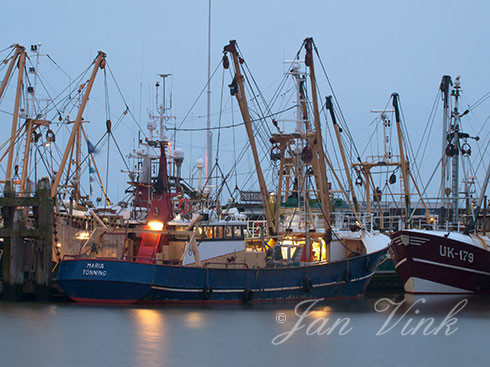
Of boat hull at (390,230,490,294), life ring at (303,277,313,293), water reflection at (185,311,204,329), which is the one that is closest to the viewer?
water reflection at (185,311,204,329)

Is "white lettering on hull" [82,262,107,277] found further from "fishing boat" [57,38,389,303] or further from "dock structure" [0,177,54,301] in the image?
"dock structure" [0,177,54,301]

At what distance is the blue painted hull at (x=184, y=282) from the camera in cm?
2472

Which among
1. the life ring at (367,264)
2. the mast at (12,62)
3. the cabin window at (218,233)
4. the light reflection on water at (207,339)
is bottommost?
the light reflection on water at (207,339)

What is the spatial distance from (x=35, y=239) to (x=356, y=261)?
13195 millimetres

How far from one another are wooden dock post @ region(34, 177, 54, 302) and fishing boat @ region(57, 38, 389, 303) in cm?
79

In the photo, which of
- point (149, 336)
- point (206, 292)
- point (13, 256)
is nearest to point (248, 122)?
point (206, 292)

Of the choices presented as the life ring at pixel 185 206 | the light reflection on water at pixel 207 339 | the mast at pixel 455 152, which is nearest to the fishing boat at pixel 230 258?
the light reflection on water at pixel 207 339

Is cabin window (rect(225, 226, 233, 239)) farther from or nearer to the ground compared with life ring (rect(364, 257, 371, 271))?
farther from the ground

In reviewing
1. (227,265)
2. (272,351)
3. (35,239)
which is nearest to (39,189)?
(35,239)

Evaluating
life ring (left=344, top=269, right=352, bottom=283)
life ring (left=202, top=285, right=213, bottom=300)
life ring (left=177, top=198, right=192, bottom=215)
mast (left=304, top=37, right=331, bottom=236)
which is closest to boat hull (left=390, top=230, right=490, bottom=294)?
life ring (left=344, top=269, right=352, bottom=283)

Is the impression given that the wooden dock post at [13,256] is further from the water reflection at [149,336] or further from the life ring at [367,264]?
the life ring at [367,264]

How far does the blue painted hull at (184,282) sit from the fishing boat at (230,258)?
0.03 metres

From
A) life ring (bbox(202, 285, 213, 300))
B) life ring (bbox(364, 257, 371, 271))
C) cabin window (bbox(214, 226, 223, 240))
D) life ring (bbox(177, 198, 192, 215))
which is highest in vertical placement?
life ring (bbox(177, 198, 192, 215))

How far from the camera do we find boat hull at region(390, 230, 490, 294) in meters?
32.6
